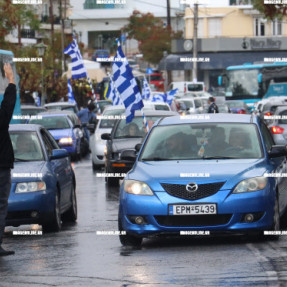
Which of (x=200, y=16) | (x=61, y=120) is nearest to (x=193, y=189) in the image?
(x=61, y=120)

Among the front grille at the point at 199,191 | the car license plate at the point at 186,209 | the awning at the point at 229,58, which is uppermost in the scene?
the front grille at the point at 199,191

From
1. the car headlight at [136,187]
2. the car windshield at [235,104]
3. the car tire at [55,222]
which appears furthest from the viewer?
the car windshield at [235,104]

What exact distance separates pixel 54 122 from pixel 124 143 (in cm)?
1154

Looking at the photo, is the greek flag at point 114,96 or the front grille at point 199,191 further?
the greek flag at point 114,96

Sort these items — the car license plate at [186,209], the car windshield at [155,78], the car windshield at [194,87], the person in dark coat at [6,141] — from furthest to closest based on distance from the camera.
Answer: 1. the car windshield at [155,78]
2. the car windshield at [194,87]
3. the car license plate at [186,209]
4. the person in dark coat at [6,141]

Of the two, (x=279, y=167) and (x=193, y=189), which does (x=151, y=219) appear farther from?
(x=279, y=167)

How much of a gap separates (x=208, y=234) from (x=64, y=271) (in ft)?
6.60

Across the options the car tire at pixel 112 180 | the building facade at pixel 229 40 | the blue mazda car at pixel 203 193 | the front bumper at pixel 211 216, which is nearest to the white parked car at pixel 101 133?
the car tire at pixel 112 180

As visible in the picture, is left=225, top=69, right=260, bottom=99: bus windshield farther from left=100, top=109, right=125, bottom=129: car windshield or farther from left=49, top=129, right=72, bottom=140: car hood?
left=100, top=109, right=125, bottom=129: car windshield

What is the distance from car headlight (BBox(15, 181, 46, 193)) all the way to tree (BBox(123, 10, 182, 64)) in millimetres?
92128

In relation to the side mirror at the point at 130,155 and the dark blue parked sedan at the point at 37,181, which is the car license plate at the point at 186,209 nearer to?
the side mirror at the point at 130,155

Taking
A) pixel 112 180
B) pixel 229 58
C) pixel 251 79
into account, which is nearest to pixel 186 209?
pixel 112 180

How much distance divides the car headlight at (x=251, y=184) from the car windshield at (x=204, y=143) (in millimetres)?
823

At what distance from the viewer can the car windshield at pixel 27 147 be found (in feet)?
49.1
